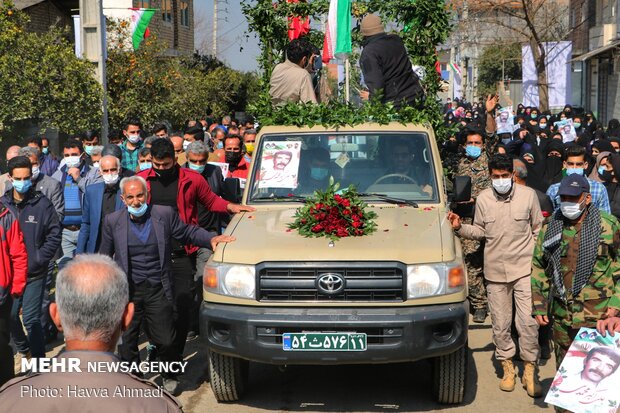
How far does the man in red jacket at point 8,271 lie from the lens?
6.80m

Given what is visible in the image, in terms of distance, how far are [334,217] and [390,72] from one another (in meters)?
2.84

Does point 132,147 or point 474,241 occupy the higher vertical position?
point 132,147

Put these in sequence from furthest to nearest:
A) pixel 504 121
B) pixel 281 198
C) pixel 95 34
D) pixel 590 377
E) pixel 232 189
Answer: pixel 504 121 < pixel 95 34 < pixel 232 189 < pixel 281 198 < pixel 590 377

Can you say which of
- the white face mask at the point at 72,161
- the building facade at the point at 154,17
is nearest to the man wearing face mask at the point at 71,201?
the white face mask at the point at 72,161

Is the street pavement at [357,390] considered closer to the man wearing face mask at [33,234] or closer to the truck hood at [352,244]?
the truck hood at [352,244]

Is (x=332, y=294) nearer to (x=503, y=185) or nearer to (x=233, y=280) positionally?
(x=233, y=280)

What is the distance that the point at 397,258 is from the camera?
21.5 ft

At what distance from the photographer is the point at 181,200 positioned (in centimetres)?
817

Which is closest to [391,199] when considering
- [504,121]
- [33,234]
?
[33,234]

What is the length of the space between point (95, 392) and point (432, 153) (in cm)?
538

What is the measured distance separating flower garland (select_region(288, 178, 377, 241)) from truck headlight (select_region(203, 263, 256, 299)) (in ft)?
1.79

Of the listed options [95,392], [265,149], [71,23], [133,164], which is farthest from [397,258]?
[71,23]

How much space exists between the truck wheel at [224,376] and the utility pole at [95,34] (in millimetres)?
11460

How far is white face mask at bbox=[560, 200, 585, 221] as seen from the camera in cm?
598
